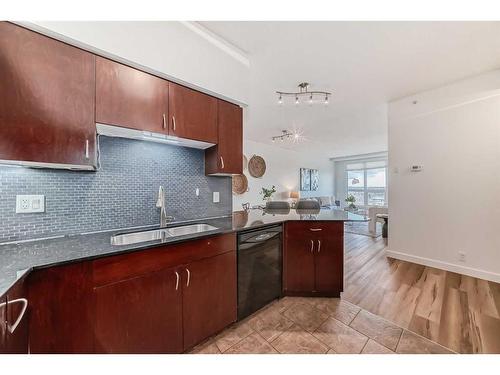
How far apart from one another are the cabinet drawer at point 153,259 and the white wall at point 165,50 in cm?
124

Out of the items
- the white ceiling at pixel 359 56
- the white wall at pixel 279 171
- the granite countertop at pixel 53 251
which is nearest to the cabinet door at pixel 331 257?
the granite countertop at pixel 53 251

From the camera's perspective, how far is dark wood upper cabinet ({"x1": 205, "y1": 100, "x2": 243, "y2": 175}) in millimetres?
1905

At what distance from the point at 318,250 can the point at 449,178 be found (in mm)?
2311

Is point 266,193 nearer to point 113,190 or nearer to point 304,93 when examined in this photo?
point 304,93

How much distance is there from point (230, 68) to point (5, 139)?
1.67 metres

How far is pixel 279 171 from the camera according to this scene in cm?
675

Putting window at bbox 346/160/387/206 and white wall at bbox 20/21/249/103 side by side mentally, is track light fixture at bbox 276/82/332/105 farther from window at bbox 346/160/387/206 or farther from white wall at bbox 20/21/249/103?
window at bbox 346/160/387/206

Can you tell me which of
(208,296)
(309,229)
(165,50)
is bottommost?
(208,296)

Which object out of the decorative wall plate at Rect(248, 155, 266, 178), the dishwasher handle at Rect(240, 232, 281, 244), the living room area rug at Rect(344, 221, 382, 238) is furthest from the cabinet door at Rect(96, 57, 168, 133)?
the living room area rug at Rect(344, 221, 382, 238)

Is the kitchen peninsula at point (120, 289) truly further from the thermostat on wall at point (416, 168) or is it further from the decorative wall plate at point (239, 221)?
the thermostat on wall at point (416, 168)

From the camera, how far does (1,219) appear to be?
1.16 meters

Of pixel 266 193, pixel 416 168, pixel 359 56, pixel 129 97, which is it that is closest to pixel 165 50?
pixel 129 97
